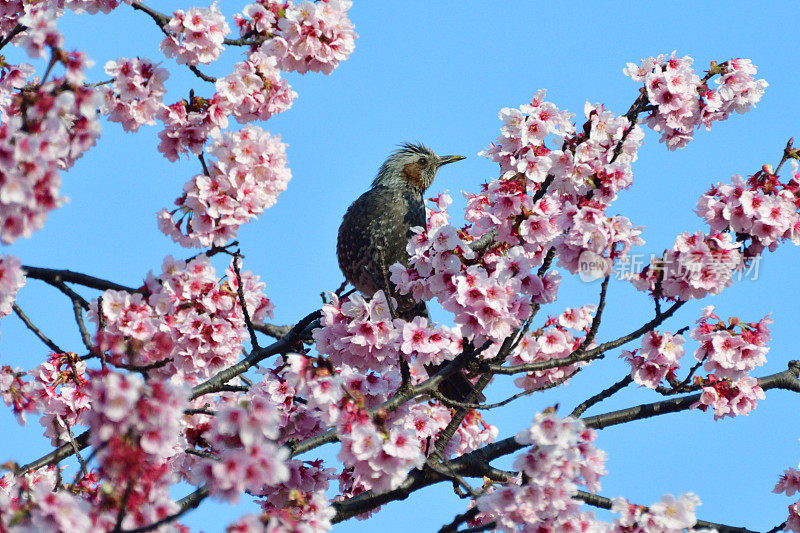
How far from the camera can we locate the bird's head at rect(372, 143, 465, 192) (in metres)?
7.81

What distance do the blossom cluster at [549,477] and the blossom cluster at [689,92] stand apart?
235 centimetres

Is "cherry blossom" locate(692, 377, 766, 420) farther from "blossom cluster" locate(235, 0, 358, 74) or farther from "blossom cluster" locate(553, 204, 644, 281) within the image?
"blossom cluster" locate(235, 0, 358, 74)

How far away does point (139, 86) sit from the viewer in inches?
169

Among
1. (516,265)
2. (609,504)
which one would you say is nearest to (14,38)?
(516,265)

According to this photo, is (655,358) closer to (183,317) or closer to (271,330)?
(183,317)

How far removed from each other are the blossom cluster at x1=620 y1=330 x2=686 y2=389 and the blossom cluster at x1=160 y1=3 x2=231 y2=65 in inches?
113

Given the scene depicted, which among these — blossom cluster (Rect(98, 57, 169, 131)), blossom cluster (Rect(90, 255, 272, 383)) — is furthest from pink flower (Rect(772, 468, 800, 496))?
blossom cluster (Rect(98, 57, 169, 131))

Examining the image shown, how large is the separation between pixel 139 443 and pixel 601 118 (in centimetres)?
308

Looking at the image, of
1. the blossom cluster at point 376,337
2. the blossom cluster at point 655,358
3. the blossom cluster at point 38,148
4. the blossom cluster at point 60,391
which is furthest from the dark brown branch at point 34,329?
the blossom cluster at point 655,358

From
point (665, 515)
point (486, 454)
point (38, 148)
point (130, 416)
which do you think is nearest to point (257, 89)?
point (38, 148)

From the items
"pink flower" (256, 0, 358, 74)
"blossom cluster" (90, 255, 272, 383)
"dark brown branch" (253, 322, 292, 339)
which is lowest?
"blossom cluster" (90, 255, 272, 383)

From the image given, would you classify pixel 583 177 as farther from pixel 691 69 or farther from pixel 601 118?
pixel 691 69

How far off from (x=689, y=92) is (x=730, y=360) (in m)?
1.51

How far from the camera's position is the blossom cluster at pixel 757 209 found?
13.0 ft
